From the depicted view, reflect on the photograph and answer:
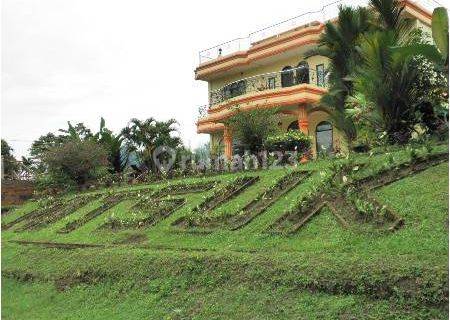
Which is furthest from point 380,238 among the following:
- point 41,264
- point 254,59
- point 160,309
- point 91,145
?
point 254,59

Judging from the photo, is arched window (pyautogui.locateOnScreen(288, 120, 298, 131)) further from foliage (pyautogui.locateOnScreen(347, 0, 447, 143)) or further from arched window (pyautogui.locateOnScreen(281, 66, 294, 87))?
foliage (pyautogui.locateOnScreen(347, 0, 447, 143))

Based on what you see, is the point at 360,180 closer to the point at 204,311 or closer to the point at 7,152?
the point at 204,311

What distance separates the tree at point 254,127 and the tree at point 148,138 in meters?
8.10

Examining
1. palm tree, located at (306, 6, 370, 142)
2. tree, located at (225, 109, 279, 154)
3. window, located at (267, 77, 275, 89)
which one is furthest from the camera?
window, located at (267, 77, 275, 89)

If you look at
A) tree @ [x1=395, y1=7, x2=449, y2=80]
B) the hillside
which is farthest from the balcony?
tree @ [x1=395, y1=7, x2=449, y2=80]

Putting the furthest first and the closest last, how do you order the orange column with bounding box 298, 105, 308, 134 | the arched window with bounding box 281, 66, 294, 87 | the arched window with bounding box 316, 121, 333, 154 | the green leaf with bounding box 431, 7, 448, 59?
1. the arched window with bounding box 281, 66, 294, 87
2. the arched window with bounding box 316, 121, 333, 154
3. the orange column with bounding box 298, 105, 308, 134
4. the green leaf with bounding box 431, 7, 448, 59

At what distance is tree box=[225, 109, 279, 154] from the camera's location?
52.6 feet

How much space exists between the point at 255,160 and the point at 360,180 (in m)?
5.98

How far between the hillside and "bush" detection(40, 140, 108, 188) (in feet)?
24.0

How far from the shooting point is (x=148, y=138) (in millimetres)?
24078

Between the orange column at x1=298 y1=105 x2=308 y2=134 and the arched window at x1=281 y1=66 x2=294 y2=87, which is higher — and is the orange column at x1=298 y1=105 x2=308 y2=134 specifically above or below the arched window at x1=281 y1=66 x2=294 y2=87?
below

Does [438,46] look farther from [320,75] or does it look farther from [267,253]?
[320,75]

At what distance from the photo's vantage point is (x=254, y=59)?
23.4 metres

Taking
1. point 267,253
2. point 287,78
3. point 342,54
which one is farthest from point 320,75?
point 267,253
